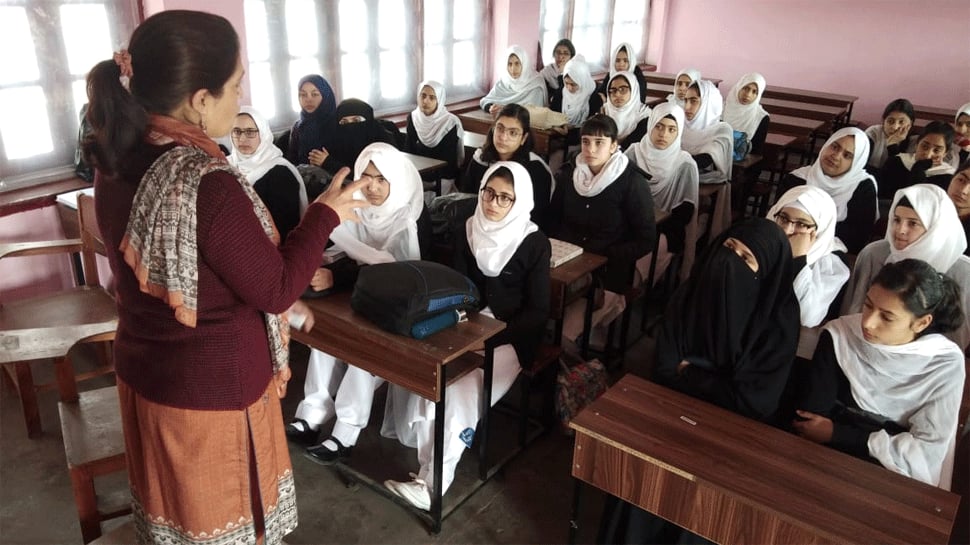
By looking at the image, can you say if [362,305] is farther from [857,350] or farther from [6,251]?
[6,251]

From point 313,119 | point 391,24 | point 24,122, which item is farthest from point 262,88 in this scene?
point 24,122

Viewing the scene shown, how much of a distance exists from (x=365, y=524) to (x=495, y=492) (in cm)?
46

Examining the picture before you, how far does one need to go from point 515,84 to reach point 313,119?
7.84 feet

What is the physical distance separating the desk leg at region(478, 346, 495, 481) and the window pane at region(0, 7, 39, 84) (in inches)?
102

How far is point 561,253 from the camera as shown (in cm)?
269

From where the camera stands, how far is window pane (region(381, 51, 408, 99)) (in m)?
5.27

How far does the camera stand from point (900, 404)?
6.15 ft

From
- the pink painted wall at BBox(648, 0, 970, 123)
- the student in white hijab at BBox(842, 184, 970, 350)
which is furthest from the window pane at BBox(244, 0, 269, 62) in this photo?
the pink painted wall at BBox(648, 0, 970, 123)

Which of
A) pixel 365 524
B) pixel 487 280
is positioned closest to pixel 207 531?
pixel 365 524

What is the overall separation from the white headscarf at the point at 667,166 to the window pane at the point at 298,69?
222 cm

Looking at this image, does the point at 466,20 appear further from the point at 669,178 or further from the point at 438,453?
the point at 438,453

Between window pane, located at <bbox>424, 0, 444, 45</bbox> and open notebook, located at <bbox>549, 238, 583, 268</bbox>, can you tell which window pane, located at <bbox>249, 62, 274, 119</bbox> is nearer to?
window pane, located at <bbox>424, 0, 444, 45</bbox>

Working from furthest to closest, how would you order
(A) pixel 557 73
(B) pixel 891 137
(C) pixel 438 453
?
1. (A) pixel 557 73
2. (B) pixel 891 137
3. (C) pixel 438 453

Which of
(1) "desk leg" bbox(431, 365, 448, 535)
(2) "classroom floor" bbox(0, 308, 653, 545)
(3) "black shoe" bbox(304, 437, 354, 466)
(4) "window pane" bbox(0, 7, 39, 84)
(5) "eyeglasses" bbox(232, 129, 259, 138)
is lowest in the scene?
(2) "classroom floor" bbox(0, 308, 653, 545)
